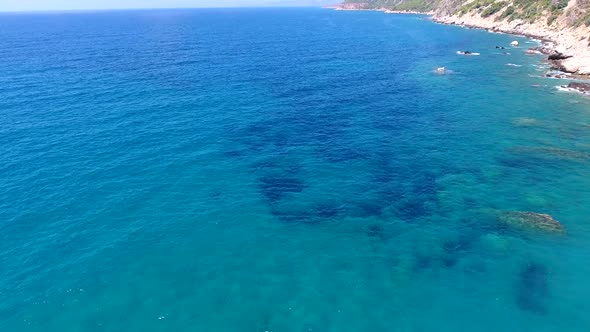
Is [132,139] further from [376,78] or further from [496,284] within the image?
[376,78]

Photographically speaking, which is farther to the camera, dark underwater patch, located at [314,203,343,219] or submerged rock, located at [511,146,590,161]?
submerged rock, located at [511,146,590,161]

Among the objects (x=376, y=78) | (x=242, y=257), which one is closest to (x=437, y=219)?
(x=242, y=257)

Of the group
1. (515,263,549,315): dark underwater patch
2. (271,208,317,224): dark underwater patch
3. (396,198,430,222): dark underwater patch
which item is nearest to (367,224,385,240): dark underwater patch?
(396,198,430,222): dark underwater patch

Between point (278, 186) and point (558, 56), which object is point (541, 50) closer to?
point (558, 56)

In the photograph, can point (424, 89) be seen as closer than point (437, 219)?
No

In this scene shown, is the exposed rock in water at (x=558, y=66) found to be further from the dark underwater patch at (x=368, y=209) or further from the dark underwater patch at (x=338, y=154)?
the dark underwater patch at (x=368, y=209)

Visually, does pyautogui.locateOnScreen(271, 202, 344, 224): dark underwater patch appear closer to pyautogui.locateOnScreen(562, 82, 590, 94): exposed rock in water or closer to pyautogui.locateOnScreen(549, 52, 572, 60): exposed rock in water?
pyautogui.locateOnScreen(562, 82, 590, 94): exposed rock in water

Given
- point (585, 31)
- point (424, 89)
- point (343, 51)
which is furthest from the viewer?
point (343, 51)
